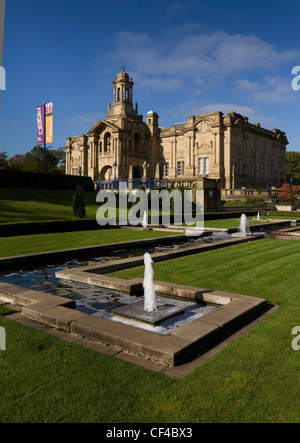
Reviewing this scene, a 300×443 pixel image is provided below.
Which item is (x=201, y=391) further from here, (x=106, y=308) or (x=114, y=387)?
(x=106, y=308)

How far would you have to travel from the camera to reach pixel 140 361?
4012mm

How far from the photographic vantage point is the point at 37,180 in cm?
3634

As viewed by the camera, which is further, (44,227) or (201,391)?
(44,227)

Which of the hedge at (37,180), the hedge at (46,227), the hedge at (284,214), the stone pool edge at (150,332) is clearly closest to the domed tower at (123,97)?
the hedge at (37,180)

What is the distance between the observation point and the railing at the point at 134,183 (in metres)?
39.4

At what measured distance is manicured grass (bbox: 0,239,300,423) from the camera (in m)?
2.99

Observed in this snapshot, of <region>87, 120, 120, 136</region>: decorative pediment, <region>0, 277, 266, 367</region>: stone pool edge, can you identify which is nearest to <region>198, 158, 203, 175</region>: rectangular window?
<region>87, 120, 120, 136</region>: decorative pediment

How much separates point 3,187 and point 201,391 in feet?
113

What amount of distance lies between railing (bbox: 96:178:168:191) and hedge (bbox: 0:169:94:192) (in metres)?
4.53

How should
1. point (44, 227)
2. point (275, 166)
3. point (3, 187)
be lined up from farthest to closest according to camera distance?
point (275, 166)
point (3, 187)
point (44, 227)

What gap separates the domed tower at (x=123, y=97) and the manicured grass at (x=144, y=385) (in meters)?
56.9

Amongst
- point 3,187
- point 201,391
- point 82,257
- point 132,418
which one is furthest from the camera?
point 3,187

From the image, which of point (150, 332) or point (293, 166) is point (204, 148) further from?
point (150, 332)
